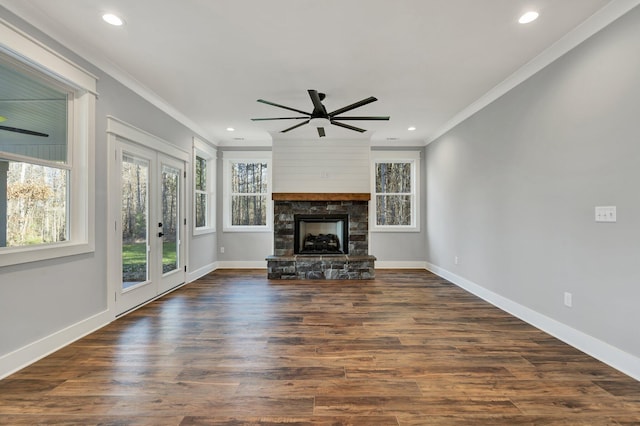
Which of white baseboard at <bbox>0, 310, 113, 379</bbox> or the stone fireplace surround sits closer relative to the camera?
white baseboard at <bbox>0, 310, 113, 379</bbox>

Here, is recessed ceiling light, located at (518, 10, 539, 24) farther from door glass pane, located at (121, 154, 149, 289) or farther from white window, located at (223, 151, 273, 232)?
white window, located at (223, 151, 273, 232)

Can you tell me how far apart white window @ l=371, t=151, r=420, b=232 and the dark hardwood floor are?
3092 millimetres

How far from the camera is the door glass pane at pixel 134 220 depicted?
11.3 ft

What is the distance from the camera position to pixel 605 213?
2328 millimetres

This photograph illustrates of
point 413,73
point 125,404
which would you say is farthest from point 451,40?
point 125,404

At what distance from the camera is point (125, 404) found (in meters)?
1.79

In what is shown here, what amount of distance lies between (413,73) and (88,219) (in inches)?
141

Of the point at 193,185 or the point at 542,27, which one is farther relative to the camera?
the point at 193,185

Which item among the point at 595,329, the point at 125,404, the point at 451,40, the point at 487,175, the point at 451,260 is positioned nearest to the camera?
the point at 125,404

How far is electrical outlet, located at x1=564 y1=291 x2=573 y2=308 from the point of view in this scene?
2646mm

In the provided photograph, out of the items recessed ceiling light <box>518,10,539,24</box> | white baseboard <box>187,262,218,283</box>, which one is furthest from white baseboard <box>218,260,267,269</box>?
recessed ceiling light <box>518,10,539,24</box>

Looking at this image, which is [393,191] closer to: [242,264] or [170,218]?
[242,264]

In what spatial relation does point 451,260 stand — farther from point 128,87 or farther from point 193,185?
point 128,87

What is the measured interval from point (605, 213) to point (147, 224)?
468 centimetres
